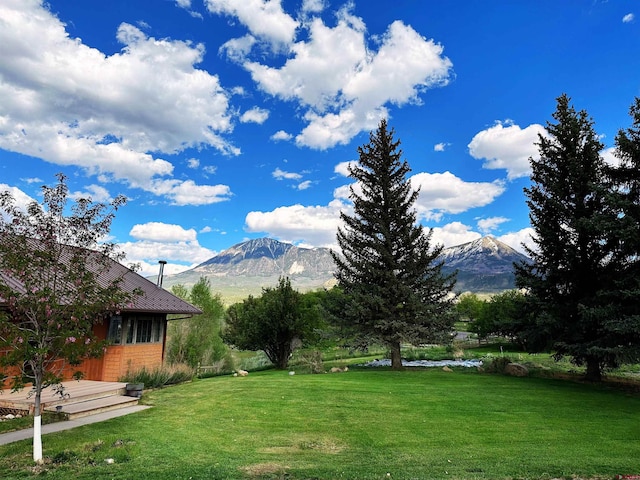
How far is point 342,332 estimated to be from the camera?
21344 millimetres

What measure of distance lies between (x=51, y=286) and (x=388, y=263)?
1653 centimetres

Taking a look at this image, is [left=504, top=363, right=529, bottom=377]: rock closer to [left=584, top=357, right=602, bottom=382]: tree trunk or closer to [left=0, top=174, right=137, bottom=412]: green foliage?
[left=584, top=357, right=602, bottom=382]: tree trunk

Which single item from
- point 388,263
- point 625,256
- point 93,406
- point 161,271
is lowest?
point 93,406

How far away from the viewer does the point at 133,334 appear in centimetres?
1612

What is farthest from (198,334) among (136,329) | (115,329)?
(115,329)

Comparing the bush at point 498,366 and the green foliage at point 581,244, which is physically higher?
the green foliage at point 581,244

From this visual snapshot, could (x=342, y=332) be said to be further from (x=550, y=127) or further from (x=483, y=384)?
(x=550, y=127)

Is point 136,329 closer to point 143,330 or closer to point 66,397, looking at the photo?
point 143,330

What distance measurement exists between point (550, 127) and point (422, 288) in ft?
32.6

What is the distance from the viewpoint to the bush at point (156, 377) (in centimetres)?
1374

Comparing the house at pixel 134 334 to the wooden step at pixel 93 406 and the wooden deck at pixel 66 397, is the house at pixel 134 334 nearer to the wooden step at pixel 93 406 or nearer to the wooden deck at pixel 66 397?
the wooden deck at pixel 66 397

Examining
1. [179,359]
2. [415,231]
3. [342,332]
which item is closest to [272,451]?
[342,332]

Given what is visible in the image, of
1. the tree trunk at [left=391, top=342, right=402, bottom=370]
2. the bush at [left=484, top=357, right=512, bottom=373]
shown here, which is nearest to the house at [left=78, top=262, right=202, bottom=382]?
the tree trunk at [left=391, top=342, right=402, bottom=370]

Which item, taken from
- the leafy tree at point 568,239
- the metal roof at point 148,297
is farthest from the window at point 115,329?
the leafy tree at point 568,239
